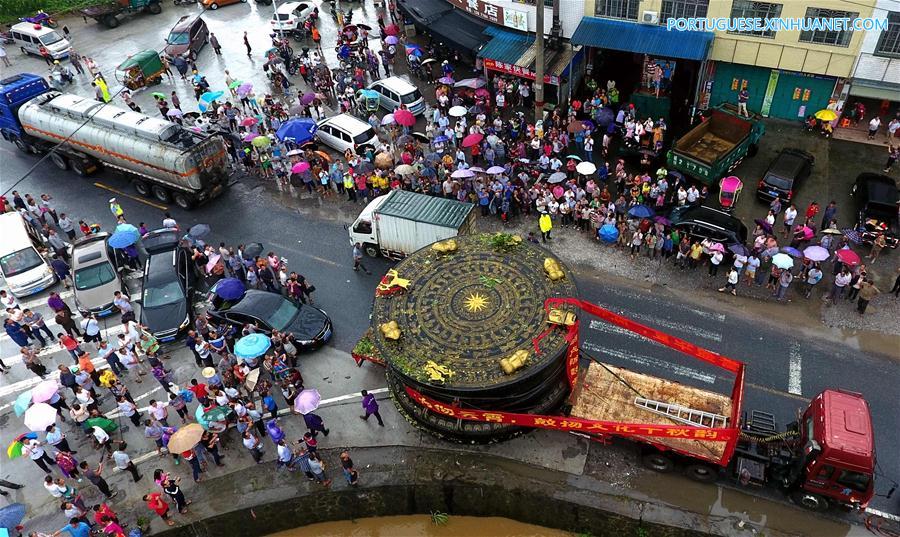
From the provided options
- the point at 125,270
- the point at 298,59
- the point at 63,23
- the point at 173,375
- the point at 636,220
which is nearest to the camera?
the point at 173,375

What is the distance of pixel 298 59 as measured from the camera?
37250mm

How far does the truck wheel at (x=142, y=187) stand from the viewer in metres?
29.2

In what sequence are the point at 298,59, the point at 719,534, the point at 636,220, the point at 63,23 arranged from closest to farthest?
the point at 719,534
the point at 636,220
the point at 298,59
the point at 63,23

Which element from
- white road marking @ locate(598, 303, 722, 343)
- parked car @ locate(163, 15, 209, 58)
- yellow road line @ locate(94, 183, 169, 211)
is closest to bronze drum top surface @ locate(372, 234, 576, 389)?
white road marking @ locate(598, 303, 722, 343)

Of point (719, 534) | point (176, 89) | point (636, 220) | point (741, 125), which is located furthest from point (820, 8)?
point (176, 89)

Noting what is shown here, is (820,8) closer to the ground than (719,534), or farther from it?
farther from it

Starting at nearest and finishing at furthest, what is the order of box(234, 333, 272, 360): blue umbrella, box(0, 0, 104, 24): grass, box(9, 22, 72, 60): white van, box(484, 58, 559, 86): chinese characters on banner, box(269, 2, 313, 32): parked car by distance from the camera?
box(234, 333, 272, 360): blue umbrella → box(484, 58, 559, 86): chinese characters on banner → box(269, 2, 313, 32): parked car → box(9, 22, 72, 60): white van → box(0, 0, 104, 24): grass

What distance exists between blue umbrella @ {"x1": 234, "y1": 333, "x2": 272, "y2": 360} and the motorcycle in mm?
35274

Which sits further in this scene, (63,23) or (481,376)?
(63,23)

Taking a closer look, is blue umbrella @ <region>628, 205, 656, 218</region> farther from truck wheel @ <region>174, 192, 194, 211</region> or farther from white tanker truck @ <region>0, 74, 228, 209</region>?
truck wheel @ <region>174, 192, 194, 211</region>

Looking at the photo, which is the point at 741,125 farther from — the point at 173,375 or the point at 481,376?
the point at 173,375

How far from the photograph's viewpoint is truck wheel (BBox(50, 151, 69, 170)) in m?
31.1

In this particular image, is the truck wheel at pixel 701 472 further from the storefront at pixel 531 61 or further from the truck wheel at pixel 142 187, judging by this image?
the truck wheel at pixel 142 187

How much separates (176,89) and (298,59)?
721 centimetres
